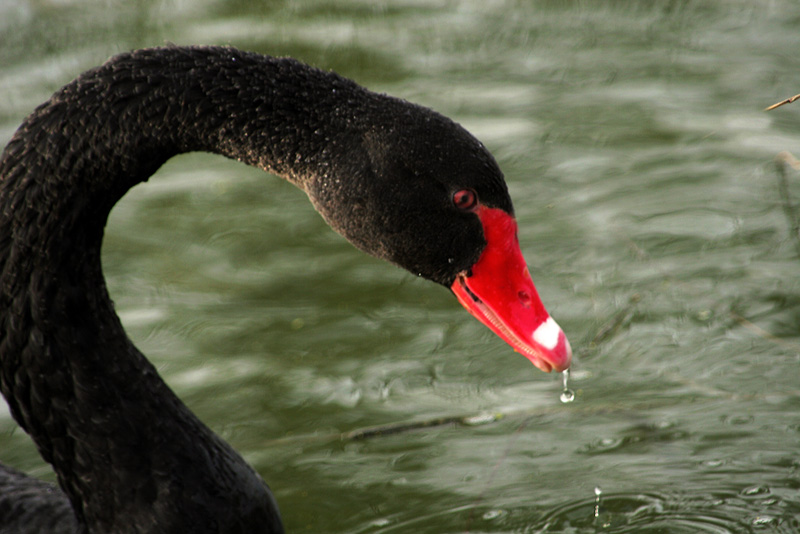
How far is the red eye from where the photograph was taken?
2.78 metres

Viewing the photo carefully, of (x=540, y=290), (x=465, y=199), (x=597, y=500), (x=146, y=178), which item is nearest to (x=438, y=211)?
(x=465, y=199)

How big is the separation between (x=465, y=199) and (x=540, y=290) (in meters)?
1.94

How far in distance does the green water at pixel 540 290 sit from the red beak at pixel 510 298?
2.56 feet

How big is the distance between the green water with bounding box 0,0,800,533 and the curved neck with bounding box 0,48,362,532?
28.1 inches

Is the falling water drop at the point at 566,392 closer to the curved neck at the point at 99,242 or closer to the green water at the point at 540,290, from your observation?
the green water at the point at 540,290

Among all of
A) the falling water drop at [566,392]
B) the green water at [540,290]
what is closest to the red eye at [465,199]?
the falling water drop at [566,392]

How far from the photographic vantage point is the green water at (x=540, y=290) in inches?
142

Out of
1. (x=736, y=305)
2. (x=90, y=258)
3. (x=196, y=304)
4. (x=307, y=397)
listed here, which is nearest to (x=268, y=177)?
(x=196, y=304)

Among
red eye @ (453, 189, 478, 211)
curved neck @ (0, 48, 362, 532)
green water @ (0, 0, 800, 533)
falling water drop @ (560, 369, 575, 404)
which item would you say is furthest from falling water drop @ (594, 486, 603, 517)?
red eye @ (453, 189, 478, 211)

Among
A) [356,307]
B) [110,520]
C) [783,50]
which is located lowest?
[110,520]

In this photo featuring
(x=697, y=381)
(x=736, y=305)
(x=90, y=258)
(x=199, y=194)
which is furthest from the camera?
(x=199, y=194)

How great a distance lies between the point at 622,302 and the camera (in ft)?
15.0

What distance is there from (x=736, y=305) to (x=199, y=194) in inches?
107

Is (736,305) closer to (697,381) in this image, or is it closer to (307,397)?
(697,381)
